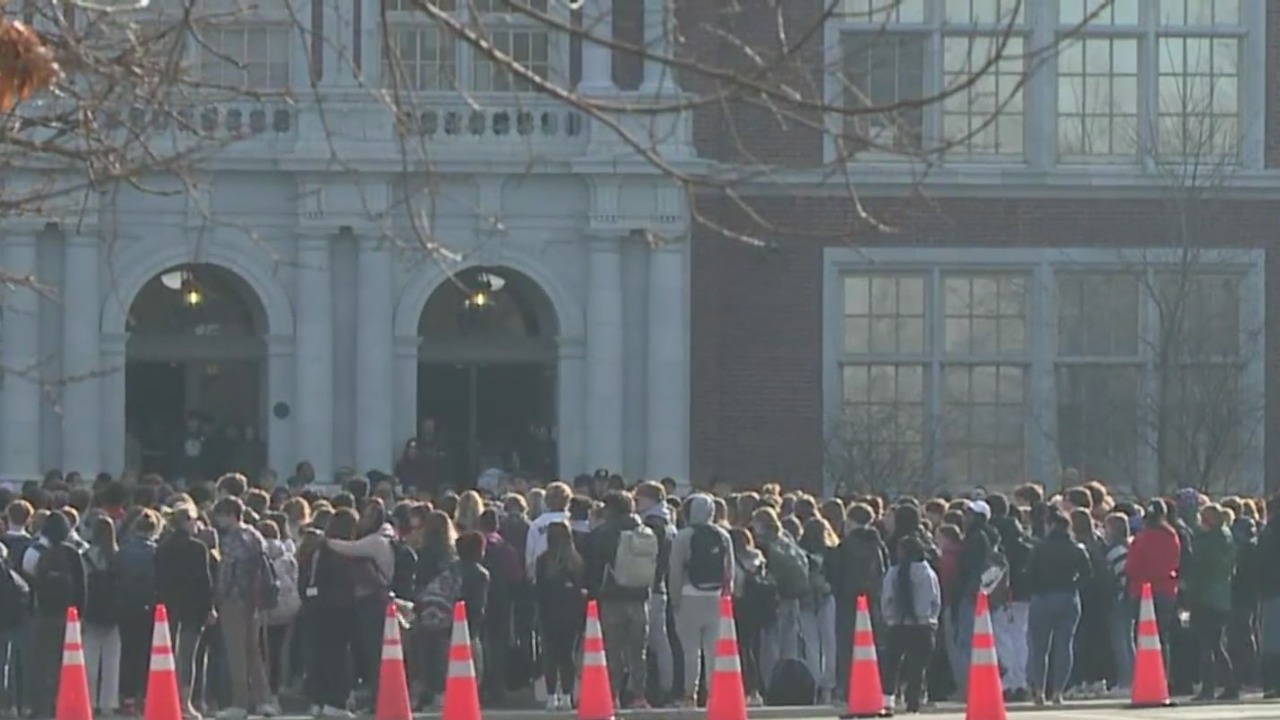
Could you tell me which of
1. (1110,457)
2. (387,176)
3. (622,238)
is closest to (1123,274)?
(1110,457)

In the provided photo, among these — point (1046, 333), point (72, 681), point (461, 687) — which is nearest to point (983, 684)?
point (461, 687)

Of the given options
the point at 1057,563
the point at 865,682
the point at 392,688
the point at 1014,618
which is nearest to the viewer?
the point at 392,688

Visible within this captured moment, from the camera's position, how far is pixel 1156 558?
81.5 ft

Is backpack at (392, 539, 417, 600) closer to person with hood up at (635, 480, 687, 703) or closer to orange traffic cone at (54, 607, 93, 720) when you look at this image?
person with hood up at (635, 480, 687, 703)

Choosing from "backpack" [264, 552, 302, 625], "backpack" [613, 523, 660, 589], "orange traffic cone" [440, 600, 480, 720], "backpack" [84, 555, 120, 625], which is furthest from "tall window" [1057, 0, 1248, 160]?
"orange traffic cone" [440, 600, 480, 720]

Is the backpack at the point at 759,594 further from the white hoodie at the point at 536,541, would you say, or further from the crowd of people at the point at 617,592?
the white hoodie at the point at 536,541

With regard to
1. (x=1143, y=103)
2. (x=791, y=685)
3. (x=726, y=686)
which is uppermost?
(x=1143, y=103)

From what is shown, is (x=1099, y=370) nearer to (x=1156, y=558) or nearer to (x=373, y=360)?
(x=373, y=360)

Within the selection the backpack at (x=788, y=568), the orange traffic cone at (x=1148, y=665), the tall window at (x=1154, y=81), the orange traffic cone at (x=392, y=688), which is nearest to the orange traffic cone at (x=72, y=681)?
the orange traffic cone at (x=392, y=688)

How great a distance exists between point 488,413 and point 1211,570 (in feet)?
53.7

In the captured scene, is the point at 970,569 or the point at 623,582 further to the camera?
the point at 970,569

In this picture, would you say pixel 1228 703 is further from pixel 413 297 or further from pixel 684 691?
pixel 413 297

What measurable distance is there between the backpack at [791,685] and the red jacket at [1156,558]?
2.58m

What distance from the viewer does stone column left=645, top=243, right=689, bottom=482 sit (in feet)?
125
